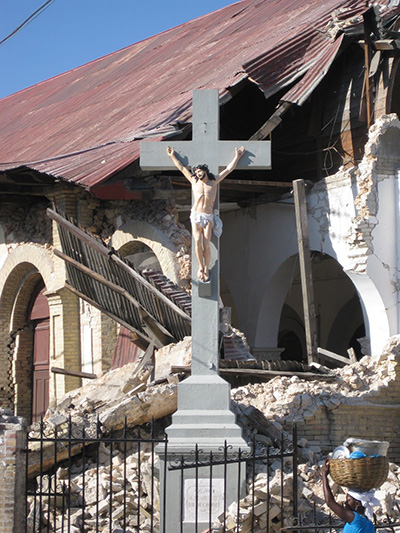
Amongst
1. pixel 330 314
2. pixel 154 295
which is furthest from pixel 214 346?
pixel 330 314

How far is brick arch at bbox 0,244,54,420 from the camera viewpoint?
16562 mm

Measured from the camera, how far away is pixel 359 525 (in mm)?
5672

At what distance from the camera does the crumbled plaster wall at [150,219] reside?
13250 mm

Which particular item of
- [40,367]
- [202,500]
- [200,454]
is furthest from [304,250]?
[202,500]

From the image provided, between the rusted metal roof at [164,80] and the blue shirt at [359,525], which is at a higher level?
the rusted metal roof at [164,80]

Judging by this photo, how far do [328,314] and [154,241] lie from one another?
6021 millimetres

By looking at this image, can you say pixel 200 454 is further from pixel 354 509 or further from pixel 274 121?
pixel 274 121

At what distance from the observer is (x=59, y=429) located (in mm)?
9266

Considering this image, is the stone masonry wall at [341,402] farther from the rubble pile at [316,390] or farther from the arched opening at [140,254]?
the arched opening at [140,254]

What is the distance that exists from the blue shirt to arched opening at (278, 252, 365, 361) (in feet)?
40.0

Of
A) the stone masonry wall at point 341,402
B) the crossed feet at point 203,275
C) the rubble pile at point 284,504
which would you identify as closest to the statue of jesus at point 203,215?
the crossed feet at point 203,275

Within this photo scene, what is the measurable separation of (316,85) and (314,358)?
11.9ft

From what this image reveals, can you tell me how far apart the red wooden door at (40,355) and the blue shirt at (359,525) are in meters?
11.2

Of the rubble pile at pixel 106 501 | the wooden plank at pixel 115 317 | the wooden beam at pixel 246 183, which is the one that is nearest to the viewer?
the rubble pile at pixel 106 501
